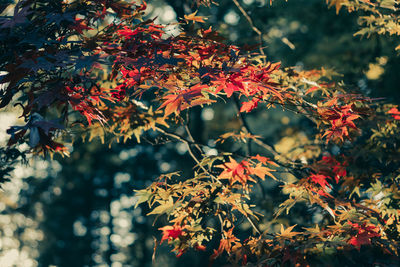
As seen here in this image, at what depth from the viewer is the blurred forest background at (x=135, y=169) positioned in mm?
6996

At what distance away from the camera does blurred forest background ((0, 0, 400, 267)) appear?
700 centimetres

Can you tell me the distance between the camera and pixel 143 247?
1506 centimetres

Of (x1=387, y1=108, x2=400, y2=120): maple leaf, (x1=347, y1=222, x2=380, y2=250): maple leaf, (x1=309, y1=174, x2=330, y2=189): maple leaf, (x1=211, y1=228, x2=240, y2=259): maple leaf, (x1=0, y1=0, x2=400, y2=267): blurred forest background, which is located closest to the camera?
(x1=347, y1=222, x2=380, y2=250): maple leaf

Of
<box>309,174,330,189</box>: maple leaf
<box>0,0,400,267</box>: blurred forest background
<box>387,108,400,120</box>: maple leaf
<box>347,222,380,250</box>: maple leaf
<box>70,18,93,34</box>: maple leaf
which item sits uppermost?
<box>70,18,93,34</box>: maple leaf

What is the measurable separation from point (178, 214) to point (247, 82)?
1285mm

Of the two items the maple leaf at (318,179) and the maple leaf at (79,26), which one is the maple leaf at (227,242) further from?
the maple leaf at (79,26)

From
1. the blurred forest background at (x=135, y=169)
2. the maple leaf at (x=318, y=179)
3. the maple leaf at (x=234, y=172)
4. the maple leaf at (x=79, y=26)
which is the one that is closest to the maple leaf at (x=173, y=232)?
the maple leaf at (x=234, y=172)

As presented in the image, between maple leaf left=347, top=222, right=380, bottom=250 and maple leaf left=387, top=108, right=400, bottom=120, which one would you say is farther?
maple leaf left=387, top=108, right=400, bottom=120

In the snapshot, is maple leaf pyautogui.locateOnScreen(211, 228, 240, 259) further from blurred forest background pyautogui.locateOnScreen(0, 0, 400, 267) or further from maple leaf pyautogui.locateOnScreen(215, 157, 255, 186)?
blurred forest background pyautogui.locateOnScreen(0, 0, 400, 267)

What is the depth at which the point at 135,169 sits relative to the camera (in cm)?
1324

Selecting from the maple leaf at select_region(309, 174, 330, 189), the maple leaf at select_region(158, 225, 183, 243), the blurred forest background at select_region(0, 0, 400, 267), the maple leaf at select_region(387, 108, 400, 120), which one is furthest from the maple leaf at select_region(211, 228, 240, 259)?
the blurred forest background at select_region(0, 0, 400, 267)

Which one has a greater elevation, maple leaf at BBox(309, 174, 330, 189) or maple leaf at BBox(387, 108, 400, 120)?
maple leaf at BBox(387, 108, 400, 120)

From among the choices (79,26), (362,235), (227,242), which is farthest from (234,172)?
(79,26)

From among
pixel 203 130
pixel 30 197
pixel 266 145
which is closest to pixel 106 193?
pixel 30 197
